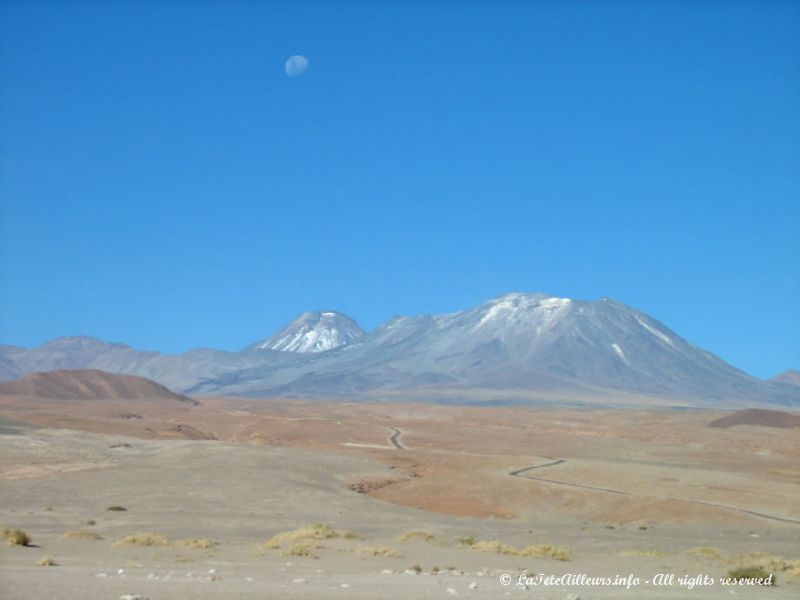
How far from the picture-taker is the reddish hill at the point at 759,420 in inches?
4784

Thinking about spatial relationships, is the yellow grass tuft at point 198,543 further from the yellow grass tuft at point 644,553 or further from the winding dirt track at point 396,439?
the winding dirt track at point 396,439

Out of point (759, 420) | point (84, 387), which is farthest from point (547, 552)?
point (84, 387)

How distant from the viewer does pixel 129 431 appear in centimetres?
7619

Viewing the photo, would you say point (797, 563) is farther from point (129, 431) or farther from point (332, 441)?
point (129, 431)

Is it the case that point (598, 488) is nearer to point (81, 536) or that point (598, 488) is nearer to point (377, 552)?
point (377, 552)

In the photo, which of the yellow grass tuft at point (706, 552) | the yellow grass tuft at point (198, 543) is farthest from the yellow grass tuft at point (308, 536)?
the yellow grass tuft at point (706, 552)

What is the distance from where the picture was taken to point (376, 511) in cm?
3391

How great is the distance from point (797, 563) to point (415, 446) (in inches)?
2111

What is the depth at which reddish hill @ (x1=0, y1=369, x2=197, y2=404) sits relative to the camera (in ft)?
476

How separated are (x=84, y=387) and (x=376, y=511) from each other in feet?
437

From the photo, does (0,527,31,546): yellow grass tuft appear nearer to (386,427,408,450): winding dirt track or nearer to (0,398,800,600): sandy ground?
(0,398,800,600): sandy ground

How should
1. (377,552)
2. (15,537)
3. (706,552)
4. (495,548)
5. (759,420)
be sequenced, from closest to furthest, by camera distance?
(377,552) < (15,537) < (495,548) < (706,552) < (759,420)

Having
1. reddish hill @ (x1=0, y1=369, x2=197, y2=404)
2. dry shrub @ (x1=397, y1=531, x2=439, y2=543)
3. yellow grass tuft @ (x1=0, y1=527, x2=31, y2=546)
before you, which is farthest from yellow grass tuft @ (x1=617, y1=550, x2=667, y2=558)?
reddish hill @ (x1=0, y1=369, x2=197, y2=404)

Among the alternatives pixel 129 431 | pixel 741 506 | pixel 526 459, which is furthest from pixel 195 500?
pixel 129 431
